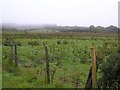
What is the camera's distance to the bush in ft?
20.7

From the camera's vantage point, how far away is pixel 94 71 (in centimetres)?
603

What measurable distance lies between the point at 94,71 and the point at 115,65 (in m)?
0.64

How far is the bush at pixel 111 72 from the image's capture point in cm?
632

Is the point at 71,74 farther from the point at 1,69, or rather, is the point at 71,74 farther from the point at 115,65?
the point at 115,65

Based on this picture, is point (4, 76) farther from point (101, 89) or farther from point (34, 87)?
point (101, 89)

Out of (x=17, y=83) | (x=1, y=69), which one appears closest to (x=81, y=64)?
(x=1, y=69)

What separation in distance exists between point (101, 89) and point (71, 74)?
3.96 m

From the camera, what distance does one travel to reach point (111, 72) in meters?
6.38

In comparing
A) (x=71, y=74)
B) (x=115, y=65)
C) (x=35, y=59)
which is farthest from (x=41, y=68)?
(x=115, y=65)

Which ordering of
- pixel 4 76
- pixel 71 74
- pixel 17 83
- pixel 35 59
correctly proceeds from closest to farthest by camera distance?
pixel 17 83 < pixel 4 76 < pixel 71 74 < pixel 35 59

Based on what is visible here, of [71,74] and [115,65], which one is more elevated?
[115,65]

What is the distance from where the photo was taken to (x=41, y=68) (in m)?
11.1

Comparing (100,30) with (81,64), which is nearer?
(81,64)

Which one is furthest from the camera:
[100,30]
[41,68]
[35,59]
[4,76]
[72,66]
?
[100,30]
